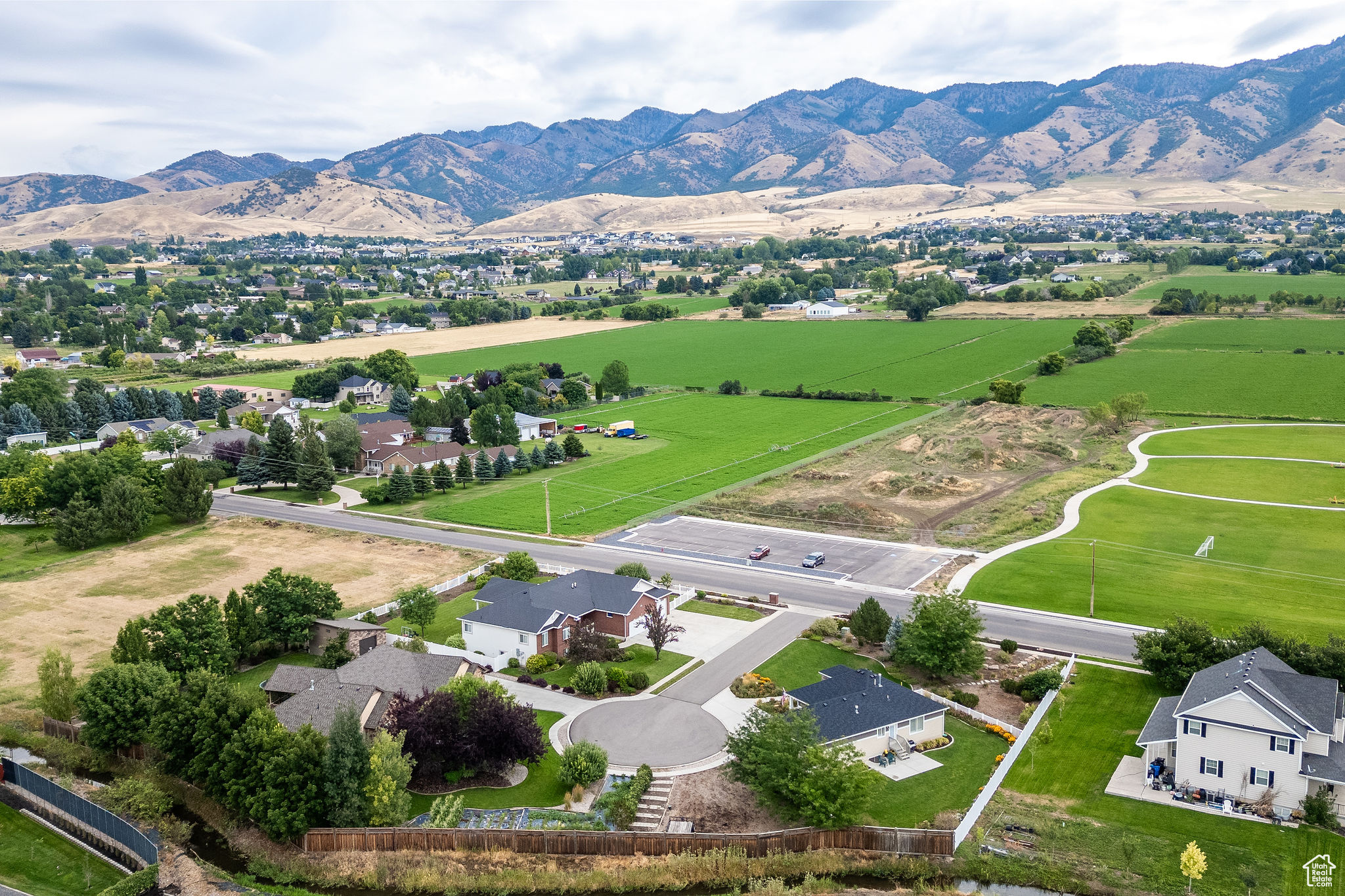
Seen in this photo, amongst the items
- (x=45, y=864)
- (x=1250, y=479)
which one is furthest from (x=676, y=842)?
(x=1250, y=479)

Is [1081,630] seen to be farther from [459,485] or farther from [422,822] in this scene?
[459,485]

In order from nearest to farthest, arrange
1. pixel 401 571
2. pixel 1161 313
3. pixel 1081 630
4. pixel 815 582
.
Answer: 1. pixel 1081 630
2. pixel 815 582
3. pixel 401 571
4. pixel 1161 313

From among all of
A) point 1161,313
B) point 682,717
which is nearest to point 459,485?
point 682,717

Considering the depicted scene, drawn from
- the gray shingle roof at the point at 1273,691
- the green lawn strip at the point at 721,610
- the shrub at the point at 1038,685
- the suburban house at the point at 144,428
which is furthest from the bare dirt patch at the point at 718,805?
the suburban house at the point at 144,428

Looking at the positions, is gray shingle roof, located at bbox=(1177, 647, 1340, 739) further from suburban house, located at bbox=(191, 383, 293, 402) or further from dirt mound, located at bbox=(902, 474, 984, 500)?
suburban house, located at bbox=(191, 383, 293, 402)

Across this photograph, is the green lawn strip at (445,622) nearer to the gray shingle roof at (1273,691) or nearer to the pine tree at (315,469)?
the pine tree at (315,469)

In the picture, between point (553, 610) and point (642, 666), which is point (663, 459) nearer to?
point (553, 610)
